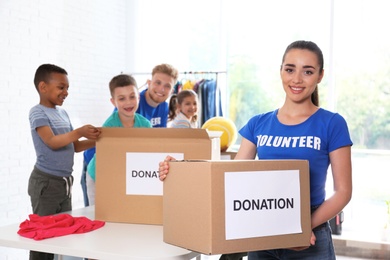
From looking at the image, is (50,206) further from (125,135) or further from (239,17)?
(239,17)

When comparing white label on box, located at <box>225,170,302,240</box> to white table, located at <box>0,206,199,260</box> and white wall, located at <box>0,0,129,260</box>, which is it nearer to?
white table, located at <box>0,206,199,260</box>

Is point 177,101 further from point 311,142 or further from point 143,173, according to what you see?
point 311,142

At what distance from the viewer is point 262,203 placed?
134cm

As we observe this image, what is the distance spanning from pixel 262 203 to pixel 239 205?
0.21 feet

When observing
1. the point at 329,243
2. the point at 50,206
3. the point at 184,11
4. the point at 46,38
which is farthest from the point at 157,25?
A: the point at 329,243

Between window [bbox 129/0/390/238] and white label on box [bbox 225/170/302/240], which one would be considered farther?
window [bbox 129/0/390/238]

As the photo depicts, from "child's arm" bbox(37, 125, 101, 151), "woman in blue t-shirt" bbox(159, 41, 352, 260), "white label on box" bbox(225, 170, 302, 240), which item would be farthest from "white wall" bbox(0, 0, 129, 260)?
"white label on box" bbox(225, 170, 302, 240)

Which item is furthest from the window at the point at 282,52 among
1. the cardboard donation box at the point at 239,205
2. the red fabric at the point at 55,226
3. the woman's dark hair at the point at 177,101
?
the cardboard donation box at the point at 239,205

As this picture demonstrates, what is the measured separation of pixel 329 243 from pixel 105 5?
4327 mm

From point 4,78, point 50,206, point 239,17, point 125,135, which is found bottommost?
point 50,206

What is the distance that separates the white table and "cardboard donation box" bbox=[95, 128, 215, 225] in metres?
0.06

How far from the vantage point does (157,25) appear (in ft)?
18.7

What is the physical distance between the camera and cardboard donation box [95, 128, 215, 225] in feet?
6.02

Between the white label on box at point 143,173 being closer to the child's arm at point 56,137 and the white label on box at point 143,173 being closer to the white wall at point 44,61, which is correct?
the child's arm at point 56,137
